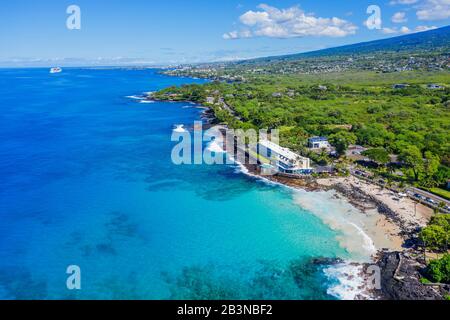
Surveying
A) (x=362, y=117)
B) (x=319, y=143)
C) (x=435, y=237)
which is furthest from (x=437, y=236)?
(x=362, y=117)

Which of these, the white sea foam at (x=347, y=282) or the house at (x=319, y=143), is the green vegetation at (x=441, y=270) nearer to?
the white sea foam at (x=347, y=282)

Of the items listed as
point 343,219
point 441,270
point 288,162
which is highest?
point 288,162

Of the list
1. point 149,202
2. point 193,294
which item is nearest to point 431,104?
point 149,202

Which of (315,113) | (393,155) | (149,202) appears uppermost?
(315,113)

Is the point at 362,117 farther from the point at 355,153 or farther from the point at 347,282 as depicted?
the point at 347,282

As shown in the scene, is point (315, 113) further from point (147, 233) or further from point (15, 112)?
point (15, 112)

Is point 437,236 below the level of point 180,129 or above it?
below

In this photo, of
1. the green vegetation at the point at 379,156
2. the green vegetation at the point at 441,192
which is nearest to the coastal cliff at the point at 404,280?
the green vegetation at the point at 441,192
